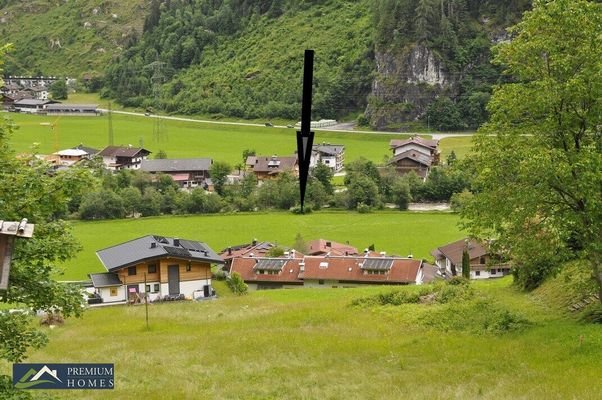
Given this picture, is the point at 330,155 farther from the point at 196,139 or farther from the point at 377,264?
the point at 377,264

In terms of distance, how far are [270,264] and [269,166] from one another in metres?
35.0

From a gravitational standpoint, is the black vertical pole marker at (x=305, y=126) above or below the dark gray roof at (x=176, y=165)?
above

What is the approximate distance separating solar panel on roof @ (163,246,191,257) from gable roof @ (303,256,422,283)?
7613 mm

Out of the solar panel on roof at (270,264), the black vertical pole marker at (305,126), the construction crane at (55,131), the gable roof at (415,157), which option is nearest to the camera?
the black vertical pole marker at (305,126)

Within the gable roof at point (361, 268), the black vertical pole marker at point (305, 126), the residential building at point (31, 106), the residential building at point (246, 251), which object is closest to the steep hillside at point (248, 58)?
the residential building at point (31, 106)

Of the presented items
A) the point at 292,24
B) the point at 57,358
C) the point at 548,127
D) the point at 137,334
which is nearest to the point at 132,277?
the point at 137,334

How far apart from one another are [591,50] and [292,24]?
138 m

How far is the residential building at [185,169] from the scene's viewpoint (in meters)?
80.5

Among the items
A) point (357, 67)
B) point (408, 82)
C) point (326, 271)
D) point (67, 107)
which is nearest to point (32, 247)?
point (326, 271)

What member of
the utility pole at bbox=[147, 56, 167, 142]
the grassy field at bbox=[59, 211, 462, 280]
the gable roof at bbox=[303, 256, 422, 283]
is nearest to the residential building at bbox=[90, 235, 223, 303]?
the gable roof at bbox=[303, 256, 422, 283]

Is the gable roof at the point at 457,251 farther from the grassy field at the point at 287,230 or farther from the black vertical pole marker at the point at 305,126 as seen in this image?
the black vertical pole marker at the point at 305,126

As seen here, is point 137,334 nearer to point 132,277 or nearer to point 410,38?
point 132,277

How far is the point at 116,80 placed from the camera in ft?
547

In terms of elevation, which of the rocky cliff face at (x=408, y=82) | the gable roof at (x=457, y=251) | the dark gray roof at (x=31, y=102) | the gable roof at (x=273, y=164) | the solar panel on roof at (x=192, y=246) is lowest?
the gable roof at (x=457, y=251)
